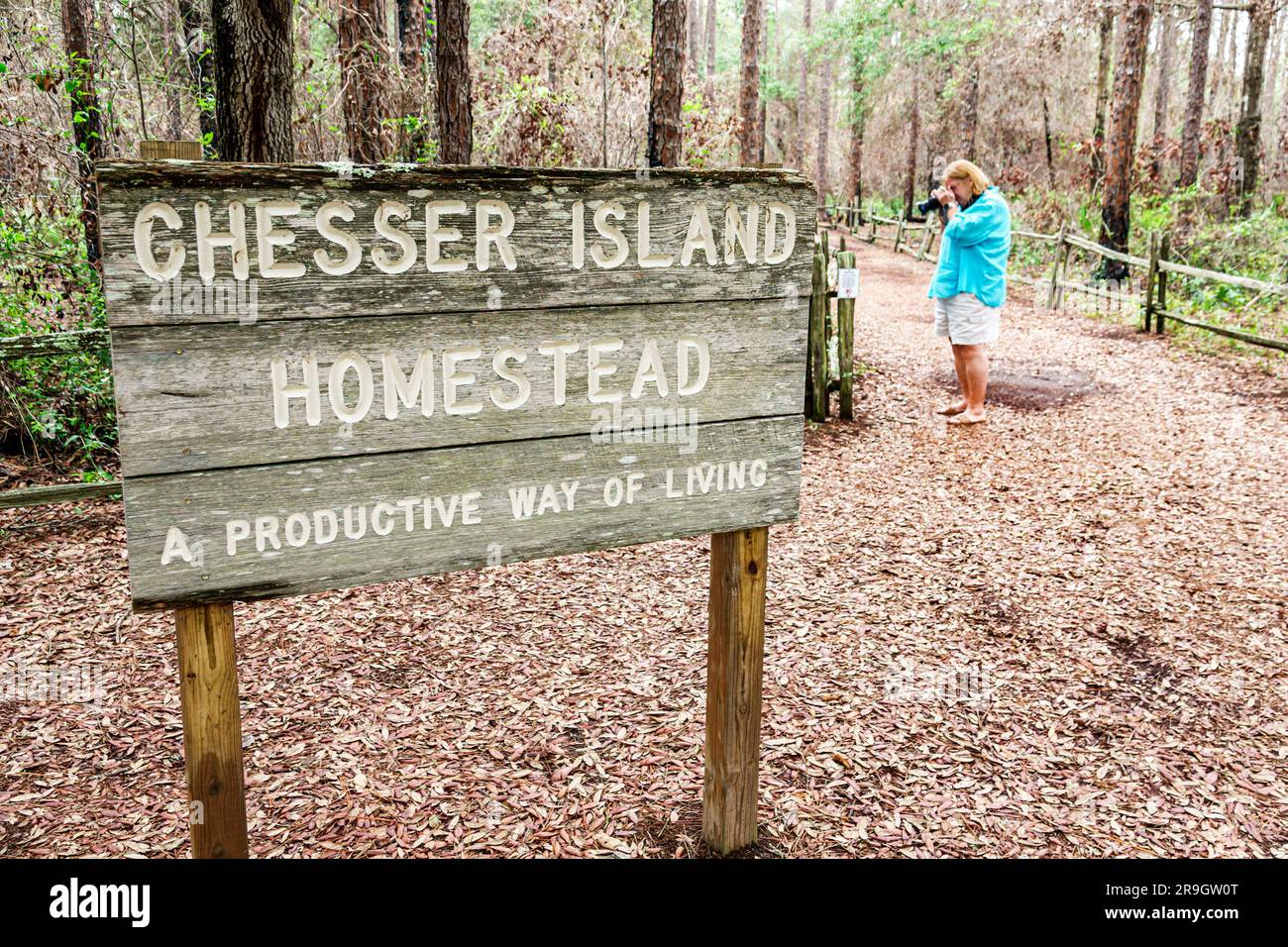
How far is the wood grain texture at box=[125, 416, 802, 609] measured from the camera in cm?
184

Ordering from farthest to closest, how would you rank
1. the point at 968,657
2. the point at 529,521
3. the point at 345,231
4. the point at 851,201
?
1. the point at 851,201
2. the point at 968,657
3. the point at 529,521
4. the point at 345,231

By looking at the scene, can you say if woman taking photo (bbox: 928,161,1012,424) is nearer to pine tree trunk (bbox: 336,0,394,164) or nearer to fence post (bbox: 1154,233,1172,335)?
pine tree trunk (bbox: 336,0,394,164)

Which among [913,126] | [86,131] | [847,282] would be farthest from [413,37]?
[913,126]

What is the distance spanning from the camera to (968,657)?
158 inches

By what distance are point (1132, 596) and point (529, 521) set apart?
12.0 ft

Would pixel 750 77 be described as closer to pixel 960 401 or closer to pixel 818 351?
pixel 960 401

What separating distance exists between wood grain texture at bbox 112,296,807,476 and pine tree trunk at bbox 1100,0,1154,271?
12.8 meters

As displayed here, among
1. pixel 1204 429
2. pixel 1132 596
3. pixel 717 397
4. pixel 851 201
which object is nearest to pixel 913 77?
pixel 851 201

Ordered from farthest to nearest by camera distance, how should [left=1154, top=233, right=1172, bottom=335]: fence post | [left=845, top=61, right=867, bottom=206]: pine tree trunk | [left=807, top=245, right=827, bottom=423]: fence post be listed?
[left=845, top=61, right=867, bottom=206]: pine tree trunk < [left=1154, top=233, right=1172, bottom=335]: fence post < [left=807, top=245, right=827, bottom=423]: fence post

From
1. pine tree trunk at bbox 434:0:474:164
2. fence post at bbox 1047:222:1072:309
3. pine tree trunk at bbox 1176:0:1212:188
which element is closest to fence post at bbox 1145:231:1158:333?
fence post at bbox 1047:222:1072:309

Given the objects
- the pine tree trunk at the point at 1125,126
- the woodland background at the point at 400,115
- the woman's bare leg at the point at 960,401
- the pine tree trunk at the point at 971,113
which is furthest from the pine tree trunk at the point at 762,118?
the woman's bare leg at the point at 960,401

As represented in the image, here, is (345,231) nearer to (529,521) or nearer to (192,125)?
(529,521)

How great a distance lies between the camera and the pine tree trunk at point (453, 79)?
24.6 ft

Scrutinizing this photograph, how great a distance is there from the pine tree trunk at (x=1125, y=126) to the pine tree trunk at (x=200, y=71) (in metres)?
11.8
